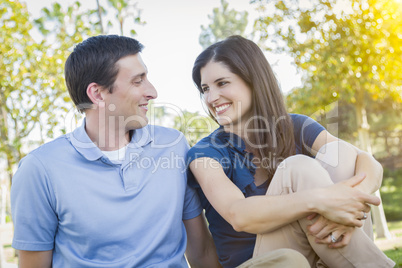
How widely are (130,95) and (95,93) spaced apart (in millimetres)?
224

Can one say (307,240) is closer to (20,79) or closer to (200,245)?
(200,245)

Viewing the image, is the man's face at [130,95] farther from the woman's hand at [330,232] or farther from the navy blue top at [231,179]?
the woman's hand at [330,232]

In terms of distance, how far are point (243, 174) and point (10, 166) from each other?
21.2 ft

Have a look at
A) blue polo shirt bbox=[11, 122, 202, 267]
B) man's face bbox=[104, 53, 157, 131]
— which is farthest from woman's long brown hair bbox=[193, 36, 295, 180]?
blue polo shirt bbox=[11, 122, 202, 267]

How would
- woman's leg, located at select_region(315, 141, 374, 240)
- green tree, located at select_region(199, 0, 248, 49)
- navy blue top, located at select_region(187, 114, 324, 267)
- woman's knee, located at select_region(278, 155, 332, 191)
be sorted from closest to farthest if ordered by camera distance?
woman's knee, located at select_region(278, 155, 332, 191) < woman's leg, located at select_region(315, 141, 374, 240) < navy blue top, located at select_region(187, 114, 324, 267) < green tree, located at select_region(199, 0, 248, 49)

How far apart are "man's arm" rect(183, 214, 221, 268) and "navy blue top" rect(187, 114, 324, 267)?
6cm

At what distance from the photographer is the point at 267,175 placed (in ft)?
8.62

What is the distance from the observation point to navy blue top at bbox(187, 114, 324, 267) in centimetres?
244

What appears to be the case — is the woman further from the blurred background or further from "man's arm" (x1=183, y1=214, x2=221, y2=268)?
the blurred background

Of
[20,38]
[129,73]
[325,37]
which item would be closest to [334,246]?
[129,73]

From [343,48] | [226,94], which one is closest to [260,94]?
[226,94]

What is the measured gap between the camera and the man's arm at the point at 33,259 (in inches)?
83.3

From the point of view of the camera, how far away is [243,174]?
2514 mm

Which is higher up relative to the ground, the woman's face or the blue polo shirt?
the woman's face
